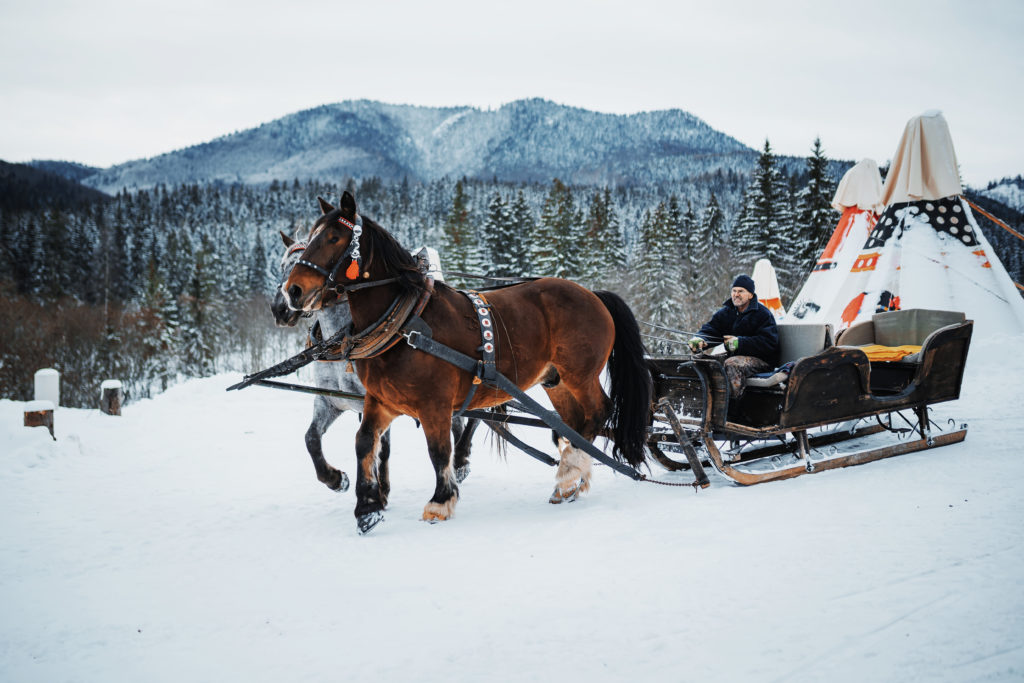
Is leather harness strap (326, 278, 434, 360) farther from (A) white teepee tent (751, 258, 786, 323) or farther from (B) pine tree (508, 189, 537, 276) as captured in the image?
(B) pine tree (508, 189, 537, 276)

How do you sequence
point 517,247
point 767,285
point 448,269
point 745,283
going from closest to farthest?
point 745,283 → point 767,285 → point 448,269 → point 517,247

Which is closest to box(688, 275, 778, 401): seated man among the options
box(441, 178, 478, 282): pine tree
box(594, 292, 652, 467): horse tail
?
box(594, 292, 652, 467): horse tail

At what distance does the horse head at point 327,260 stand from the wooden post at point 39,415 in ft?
16.1

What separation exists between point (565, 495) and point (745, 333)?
7.66ft

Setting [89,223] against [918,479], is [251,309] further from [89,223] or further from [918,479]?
[918,479]

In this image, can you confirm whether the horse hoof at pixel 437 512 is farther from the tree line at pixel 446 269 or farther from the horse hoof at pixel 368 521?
the tree line at pixel 446 269

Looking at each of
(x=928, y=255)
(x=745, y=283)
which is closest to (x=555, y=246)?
(x=928, y=255)

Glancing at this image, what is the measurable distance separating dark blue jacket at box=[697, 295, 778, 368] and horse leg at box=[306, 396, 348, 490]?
11.4 ft

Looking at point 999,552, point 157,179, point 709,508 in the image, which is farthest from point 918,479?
point 157,179


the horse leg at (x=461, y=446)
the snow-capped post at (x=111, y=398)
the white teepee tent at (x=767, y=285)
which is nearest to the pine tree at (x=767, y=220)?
the white teepee tent at (x=767, y=285)

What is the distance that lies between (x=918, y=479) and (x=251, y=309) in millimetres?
48334

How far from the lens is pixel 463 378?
4105mm

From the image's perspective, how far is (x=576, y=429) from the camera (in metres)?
4.79

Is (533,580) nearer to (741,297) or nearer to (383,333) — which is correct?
(383,333)
